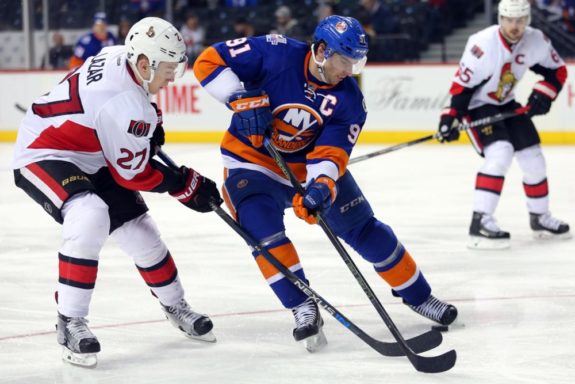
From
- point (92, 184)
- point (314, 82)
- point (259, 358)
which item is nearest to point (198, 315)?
point (259, 358)

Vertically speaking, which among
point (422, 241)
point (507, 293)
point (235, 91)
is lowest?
point (422, 241)

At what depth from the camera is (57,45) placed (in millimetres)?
10766

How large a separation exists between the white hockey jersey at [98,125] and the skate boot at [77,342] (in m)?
Answer: 0.43

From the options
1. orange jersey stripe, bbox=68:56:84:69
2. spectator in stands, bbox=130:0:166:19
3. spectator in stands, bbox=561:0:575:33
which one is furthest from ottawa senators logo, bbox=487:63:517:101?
spectator in stands, bbox=130:0:166:19

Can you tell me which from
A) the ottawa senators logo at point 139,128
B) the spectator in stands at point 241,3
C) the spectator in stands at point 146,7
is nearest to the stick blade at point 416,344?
the ottawa senators logo at point 139,128

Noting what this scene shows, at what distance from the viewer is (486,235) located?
5328mm

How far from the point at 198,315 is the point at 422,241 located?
2.06 m

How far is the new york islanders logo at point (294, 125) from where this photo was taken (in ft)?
12.0

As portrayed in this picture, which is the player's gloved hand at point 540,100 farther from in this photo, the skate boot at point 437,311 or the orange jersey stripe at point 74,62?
the orange jersey stripe at point 74,62

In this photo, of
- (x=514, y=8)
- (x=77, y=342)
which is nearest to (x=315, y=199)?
(x=77, y=342)

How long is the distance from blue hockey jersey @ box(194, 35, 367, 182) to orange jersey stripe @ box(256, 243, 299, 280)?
0.23 meters

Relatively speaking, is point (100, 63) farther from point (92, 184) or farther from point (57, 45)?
point (57, 45)

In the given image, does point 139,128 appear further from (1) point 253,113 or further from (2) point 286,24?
(2) point 286,24

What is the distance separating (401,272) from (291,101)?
0.66 m
